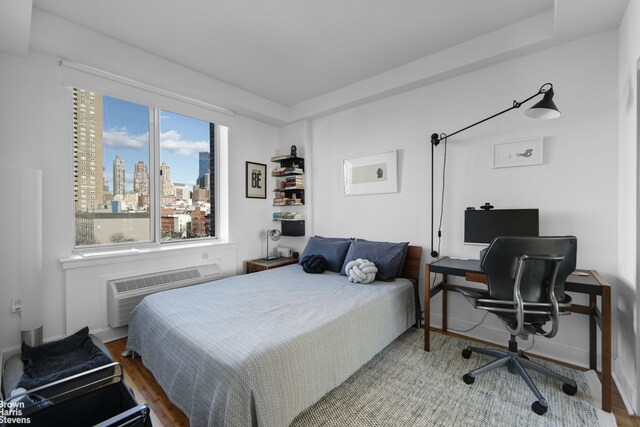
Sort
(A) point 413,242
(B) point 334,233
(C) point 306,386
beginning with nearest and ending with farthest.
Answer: (C) point 306,386 → (A) point 413,242 → (B) point 334,233

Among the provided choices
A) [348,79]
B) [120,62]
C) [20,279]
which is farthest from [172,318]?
[348,79]

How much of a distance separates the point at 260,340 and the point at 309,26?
8.01 ft

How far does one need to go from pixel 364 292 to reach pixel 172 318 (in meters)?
1.50

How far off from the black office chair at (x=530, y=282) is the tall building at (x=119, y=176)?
343 cm

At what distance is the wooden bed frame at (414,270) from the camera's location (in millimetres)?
2925

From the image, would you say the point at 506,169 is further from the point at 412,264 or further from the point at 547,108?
the point at 412,264

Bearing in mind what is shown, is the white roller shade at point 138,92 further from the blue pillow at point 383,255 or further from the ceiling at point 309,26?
the blue pillow at point 383,255

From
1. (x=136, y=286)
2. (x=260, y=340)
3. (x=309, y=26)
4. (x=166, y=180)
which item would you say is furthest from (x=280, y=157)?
(x=260, y=340)

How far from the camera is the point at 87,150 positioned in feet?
9.07

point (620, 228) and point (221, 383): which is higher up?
point (620, 228)

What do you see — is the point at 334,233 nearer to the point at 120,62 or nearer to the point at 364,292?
the point at 364,292

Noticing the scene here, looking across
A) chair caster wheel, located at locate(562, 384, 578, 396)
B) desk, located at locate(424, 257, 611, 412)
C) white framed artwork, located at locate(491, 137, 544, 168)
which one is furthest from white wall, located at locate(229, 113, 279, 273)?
chair caster wheel, located at locate(562, 384, 578, 396)

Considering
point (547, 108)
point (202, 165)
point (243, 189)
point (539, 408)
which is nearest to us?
point (539, 408)

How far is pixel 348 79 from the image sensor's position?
3.30 meters
